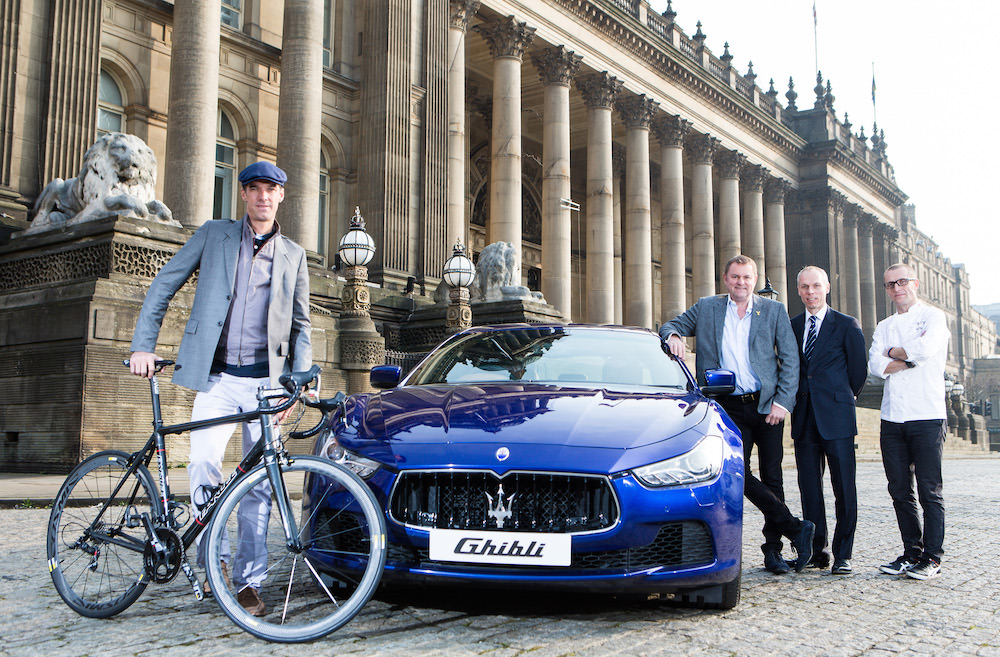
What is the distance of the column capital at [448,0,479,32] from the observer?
26.5 m

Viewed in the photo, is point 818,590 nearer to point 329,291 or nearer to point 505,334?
point 505,334

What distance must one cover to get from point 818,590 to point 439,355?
8.92 feet

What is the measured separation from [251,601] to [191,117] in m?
15.1

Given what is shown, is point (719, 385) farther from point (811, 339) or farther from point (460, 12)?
point (460, 12)

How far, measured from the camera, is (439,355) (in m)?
5.86

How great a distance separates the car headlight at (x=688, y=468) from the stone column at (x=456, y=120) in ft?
68.5

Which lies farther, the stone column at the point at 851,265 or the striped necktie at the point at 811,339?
the stone column at the point at 851,265

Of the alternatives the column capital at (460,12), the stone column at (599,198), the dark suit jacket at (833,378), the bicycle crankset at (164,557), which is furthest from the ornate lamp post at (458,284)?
the stone column at (599,198)

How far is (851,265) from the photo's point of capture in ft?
171

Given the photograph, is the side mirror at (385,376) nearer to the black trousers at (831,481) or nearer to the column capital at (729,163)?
the black trousers at (831,481)

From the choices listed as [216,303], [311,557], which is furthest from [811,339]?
[216,303]

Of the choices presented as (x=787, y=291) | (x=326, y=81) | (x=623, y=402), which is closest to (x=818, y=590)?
(x=623, y=402)

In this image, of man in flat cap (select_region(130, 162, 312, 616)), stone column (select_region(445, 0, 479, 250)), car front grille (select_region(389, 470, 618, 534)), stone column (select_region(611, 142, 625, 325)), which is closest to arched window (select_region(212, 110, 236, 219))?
stone column (select_region(445, 0, 479, 250))

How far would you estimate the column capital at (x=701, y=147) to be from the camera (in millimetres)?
40094
